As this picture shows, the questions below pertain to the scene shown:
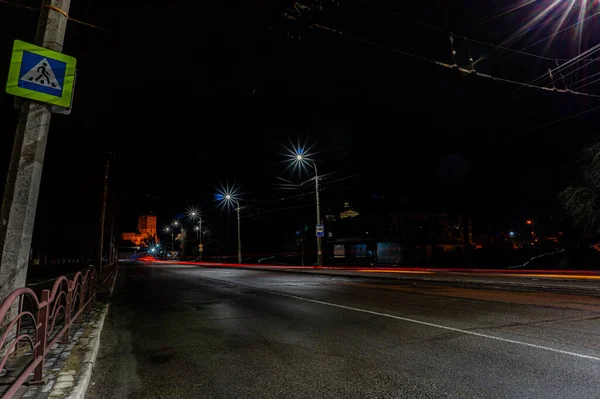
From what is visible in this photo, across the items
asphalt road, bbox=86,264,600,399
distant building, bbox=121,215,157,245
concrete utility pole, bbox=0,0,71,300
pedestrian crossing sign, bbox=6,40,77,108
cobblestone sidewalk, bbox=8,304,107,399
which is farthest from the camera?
distant building, bbox=121,215,157,245

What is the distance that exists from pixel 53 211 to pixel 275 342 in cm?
3912

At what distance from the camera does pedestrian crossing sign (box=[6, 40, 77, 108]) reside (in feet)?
16.4

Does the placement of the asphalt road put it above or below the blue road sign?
below

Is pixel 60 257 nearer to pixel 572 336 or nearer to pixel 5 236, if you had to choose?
pixel 5 236

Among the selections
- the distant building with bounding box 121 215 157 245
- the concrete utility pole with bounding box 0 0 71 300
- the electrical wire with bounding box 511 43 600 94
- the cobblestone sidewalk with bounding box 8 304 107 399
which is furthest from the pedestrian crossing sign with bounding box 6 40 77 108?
the distant building with bounding box 121 215 157 245

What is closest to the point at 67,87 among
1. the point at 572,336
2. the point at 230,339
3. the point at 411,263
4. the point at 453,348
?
the point at 230,339

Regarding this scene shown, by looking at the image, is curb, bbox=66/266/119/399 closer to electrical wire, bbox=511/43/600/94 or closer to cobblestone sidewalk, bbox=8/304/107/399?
cobblestone sidewalk, bbox=8/304/107/399

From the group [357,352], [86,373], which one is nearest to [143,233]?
[86,373]

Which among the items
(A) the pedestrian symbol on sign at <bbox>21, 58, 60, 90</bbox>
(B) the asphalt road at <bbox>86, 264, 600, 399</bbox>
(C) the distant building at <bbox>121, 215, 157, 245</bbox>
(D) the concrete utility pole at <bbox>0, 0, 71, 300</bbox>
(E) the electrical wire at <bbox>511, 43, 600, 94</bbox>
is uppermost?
(C) the distant building at <bbox>121, 215, 157, 245</bbox>

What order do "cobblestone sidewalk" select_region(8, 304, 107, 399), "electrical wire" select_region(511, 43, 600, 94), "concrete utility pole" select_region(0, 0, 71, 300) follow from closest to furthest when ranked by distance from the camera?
"cobblestone sidewalk" select_region(8, 304, 107, 399)
"concrete utility pole" select_region(0, 0, 71, 300)
"electrical wire" select_region(511, 43, 600, 94)

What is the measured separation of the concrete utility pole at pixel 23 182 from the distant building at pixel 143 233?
173236 mm

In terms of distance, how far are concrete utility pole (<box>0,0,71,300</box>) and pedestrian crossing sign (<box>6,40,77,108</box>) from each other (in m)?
0.18

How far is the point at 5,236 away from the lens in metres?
4.71

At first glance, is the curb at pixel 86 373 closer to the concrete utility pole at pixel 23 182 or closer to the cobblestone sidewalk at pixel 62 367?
the cobblestone sidewalk at pixel 62 367
